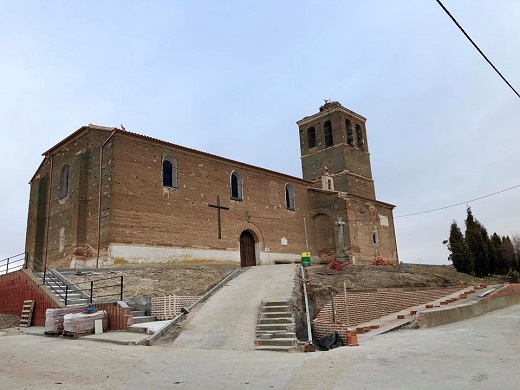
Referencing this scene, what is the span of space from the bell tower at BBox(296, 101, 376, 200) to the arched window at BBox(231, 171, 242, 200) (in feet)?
31.3

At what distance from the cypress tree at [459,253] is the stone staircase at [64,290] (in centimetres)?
3063

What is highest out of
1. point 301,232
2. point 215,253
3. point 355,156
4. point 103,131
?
point 355,156

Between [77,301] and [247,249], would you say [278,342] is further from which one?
[247,249]

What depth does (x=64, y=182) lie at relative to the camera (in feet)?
77.6

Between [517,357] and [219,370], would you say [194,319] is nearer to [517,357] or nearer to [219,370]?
[219,370]

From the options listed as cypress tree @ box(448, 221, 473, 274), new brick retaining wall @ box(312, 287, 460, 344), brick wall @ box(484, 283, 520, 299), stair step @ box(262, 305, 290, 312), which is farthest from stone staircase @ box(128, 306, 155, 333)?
cypress tree @ box(448, 221, 473, 274)

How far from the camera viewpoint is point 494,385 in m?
5.70

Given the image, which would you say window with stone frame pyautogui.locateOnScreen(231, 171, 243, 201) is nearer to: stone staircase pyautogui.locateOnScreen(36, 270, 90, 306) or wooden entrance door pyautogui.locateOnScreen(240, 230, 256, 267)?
wooden entrance door pyautogui.locateOnScreen(240, 230, 256, 267)

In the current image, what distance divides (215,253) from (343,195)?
11103 mm

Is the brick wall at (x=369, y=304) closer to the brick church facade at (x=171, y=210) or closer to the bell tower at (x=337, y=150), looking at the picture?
the brick church facade at (x=171, y=210)

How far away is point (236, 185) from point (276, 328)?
653 inches

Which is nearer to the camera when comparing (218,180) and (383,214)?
(218,180)

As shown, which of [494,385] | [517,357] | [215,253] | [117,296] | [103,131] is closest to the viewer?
[494,385]

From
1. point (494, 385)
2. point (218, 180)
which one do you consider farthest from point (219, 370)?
point (218, 180)
